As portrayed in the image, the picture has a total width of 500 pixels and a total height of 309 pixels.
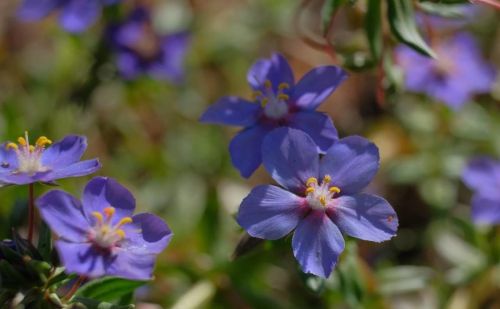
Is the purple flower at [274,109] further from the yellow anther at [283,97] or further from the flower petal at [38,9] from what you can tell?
the flower petal at [38,9]

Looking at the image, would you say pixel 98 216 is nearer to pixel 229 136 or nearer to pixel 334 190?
pixel 334 190

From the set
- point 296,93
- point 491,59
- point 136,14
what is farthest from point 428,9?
point 491,59

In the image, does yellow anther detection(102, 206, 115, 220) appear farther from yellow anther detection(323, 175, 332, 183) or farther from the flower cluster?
yellow anther detection(323, 175, 332, 183)

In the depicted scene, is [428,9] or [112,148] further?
[112,148]

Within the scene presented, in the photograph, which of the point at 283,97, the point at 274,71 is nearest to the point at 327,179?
the point at 283,97

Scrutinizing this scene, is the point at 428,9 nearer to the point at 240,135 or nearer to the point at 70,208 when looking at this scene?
the point at 240,135
